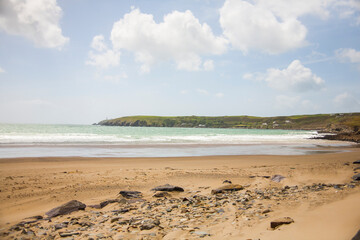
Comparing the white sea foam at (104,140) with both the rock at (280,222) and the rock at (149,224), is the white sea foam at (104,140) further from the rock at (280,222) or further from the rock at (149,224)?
the rock at (280,222)

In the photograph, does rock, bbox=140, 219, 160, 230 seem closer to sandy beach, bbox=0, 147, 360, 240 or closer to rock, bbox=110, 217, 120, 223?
sandy beach, bbox=0, 147, 360, 240

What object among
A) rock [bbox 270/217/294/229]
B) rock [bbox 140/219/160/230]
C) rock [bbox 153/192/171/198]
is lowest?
rock [bbox 153/192/171/198]

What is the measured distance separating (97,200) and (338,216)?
6.59 m

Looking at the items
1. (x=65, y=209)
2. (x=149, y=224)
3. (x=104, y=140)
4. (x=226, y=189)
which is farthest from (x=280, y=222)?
(x=104, y=140)

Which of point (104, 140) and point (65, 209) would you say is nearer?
point (65, 209)

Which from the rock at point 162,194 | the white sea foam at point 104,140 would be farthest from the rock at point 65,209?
the white sea foam at point 104,140

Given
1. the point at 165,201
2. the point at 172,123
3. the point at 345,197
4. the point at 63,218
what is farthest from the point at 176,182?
the point at 172,123

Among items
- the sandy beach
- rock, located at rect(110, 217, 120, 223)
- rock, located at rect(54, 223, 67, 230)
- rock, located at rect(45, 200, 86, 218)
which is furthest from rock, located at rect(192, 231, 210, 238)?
rock, located at rect(45, 200, 86, 218)

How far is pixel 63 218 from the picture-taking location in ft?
19.3

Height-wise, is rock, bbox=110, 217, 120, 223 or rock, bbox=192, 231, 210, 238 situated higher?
rock, bbox=192, 231, 210, 238

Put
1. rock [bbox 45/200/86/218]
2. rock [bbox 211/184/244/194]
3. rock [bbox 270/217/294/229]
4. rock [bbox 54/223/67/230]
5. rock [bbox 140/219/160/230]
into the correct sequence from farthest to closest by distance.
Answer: rock [bbox 211/184/244/194] → rock [bbox 45/200/86/218] → rock [bbox 54/223/67/230] → rock [bbox 140/219/160/230] → rock [bbox 270/217/294/229]

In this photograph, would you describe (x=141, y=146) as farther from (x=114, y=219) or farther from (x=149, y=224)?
(x=149, y=224)

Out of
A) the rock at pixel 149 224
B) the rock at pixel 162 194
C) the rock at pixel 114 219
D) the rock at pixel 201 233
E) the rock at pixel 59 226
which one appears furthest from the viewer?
the rock at pixel 162 194

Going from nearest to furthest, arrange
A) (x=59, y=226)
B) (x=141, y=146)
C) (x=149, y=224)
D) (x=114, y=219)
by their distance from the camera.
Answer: (x=149, y=224) → (x=59, y=226) → (x=114, y=219) → (x=141, y=146)
